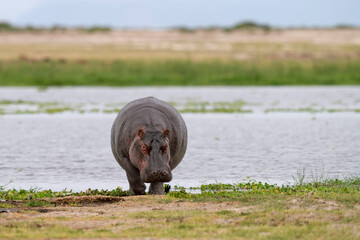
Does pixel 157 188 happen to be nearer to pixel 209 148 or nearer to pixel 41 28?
pixel 209 148

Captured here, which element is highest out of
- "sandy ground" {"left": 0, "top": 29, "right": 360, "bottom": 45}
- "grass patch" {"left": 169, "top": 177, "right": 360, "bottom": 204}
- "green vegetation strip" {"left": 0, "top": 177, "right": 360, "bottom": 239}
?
"sandy ground" {"left": 0, "top": 29, "right": 360, "bottom": 45}

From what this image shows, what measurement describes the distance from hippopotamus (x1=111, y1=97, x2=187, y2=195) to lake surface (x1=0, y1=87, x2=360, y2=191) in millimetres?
848

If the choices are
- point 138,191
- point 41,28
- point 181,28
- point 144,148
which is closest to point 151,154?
point 144,148

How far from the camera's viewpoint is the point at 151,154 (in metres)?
7.79

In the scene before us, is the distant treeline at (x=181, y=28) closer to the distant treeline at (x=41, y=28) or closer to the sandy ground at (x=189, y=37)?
the distant treeline at (x=41, y=28)

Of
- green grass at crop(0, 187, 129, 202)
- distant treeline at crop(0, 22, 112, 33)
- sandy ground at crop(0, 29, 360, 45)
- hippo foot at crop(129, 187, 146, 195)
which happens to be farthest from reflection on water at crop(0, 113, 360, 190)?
distant treeline at crop(0, 22, 112, 33)

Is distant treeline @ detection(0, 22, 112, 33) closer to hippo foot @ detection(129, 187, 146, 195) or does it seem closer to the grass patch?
the grass patch

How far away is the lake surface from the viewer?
1013cm

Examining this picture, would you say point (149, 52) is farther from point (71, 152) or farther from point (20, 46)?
point (71, 152)

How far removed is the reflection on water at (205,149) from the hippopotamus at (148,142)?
851 mm

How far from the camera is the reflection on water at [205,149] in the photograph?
1013 centimetres

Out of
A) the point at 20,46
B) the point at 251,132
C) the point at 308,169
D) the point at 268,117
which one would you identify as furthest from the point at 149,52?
the point at 308,169

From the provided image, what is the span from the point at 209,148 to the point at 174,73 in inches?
850

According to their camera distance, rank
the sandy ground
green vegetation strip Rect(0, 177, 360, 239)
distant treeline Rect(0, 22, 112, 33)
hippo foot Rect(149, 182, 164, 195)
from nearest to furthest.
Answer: green vegetation strip Rect(0, 177, 360, 239) < hippo foot Rect(149, 182, 164, 195) < the sandy ground < distant treeline Rect(0, 22, 112, 33)
